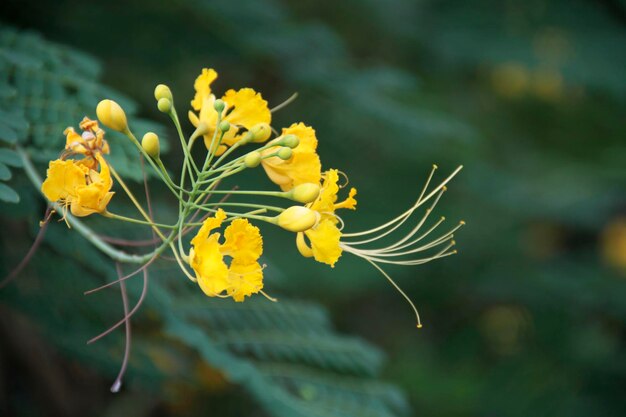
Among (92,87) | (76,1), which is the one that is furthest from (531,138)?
(92,87)

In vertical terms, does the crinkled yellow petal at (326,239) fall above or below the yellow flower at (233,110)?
below

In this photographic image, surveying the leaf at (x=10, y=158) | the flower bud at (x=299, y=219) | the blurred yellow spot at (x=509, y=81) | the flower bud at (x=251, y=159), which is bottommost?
the leaf at (x=10, y=158)

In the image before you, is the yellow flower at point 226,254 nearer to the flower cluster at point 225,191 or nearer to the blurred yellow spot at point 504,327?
the flower cluster at point 225,191

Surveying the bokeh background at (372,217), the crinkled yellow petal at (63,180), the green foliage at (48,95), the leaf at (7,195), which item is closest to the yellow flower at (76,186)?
the crinkled yellow petal at (63,180)

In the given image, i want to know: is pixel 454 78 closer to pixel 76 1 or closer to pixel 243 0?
pixel 243 0

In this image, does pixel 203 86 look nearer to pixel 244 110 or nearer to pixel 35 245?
pixel 244 110

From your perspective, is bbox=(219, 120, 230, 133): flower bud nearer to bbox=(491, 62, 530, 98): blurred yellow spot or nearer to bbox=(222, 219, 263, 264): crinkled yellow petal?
bbox=(222, 219, 263, 264): crinkled yellow petal

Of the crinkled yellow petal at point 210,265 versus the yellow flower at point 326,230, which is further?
the yellow flower at point 326,230

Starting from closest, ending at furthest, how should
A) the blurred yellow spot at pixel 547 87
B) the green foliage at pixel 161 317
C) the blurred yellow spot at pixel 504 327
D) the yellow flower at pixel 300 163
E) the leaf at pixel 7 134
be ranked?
the yellow flower at pixel 300 163 < the leaf at pixel 7 134 < the green foliage at pixel 161 317 < the blurred yellow spot at pixel 504 327 < the blurred yellow spot at pixel 547 87
